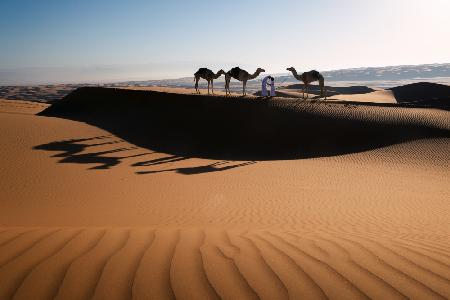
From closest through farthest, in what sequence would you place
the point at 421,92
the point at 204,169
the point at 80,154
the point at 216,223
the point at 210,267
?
the point at 210,267 < the point at 216,223 < the point at 204,169 < the point at 80,154 < the point at 421,92

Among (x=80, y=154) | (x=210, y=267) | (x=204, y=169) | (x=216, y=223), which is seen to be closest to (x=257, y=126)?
(x=204, y=169)

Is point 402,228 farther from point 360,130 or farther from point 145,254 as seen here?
point 360,130

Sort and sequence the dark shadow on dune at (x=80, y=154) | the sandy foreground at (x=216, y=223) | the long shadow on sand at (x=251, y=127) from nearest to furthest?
the sandy foreground at (x=216, y=223) → the dark shadow on dune at (x=80, y=154) → the long shadow on sand at (x=251, y=127)

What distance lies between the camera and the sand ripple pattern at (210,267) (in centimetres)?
277

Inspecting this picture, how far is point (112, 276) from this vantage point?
9.80ft

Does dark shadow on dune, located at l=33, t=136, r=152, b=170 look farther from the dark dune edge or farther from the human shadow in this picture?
the dark dune edge

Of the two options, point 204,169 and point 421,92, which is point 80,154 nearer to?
point 204,169

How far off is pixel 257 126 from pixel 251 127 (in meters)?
0.37

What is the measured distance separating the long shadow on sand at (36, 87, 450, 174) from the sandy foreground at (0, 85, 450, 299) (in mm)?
1413

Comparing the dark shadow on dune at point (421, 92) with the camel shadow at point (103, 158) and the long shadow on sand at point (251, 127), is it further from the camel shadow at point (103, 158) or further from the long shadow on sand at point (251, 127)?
the camel shadow at point (103, 158)

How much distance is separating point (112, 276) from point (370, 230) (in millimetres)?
4649

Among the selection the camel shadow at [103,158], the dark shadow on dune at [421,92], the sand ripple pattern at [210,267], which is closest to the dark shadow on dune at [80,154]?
the camel shadow at [103,158]

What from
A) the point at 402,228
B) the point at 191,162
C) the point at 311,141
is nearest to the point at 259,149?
the point at 311,141

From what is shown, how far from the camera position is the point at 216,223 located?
6660 millimetres
